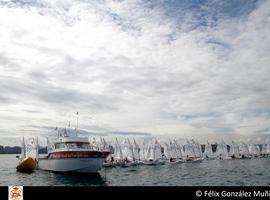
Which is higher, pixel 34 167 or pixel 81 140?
pixel 81 140

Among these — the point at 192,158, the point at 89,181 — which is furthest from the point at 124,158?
the point at 89,181

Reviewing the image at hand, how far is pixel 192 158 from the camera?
16450 centimetres

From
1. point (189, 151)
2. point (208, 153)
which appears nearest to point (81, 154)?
point (189, 151)

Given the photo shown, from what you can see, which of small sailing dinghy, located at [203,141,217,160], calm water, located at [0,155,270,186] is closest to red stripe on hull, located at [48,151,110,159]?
calm water, located at [0,155,270,186]

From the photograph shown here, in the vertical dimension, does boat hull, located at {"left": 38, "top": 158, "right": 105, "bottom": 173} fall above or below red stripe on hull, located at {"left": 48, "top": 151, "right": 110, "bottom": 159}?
below

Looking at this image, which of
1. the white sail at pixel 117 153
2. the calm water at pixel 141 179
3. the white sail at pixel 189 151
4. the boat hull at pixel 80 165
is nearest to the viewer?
the calm water at pixel 141 179

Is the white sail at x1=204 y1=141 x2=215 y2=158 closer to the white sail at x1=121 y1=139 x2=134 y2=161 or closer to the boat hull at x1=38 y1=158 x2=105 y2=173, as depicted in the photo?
the white sail at x1=121 y1=139 x2=134 y2=161

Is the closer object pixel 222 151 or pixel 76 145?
pixel 76 145

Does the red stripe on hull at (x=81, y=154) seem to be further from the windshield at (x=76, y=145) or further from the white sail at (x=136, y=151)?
the white sail at (x=136, y=151)
